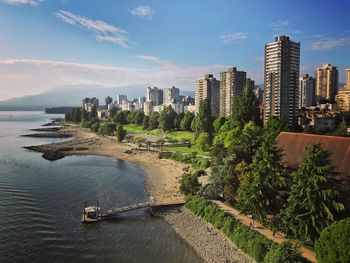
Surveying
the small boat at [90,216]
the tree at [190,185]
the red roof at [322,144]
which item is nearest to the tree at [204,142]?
the tree at [190,185]

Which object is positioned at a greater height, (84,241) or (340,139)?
(340,139)

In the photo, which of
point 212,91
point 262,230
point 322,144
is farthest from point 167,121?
point 262,230

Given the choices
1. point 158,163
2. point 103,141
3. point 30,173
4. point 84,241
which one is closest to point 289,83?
point 158,163

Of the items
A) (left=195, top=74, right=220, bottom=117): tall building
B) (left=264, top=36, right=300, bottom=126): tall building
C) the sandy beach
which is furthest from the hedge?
(left=195, top=74, right=220, bottom=117): tall building

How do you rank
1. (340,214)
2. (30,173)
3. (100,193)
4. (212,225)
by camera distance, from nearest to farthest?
(340,214) → (212,225) → (100,193) → (30,173)

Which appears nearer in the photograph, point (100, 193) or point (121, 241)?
point (121, 241)

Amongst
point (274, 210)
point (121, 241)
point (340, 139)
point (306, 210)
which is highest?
point (340, 139)

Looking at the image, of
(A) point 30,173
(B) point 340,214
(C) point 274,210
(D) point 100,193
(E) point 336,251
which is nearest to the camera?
(E) point 336,251

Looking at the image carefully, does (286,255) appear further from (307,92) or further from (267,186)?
(307,92)

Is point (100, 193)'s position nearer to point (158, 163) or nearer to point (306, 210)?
point (158, 163)
